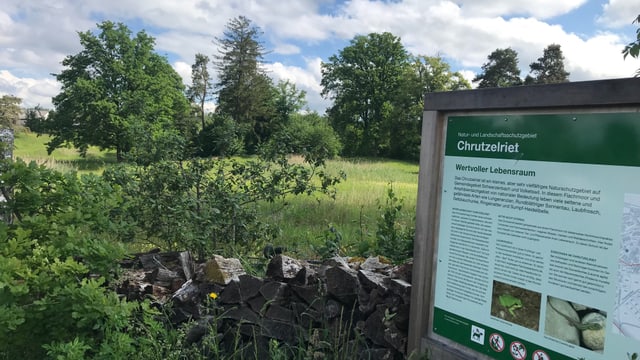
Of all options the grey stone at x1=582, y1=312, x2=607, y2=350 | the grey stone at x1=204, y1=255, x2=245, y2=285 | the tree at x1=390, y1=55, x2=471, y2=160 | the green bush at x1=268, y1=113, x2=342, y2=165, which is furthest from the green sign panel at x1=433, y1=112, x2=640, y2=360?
the tree at x1=390, y1=55, x2=471, y2=160

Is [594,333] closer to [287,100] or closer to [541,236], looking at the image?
[541,236]

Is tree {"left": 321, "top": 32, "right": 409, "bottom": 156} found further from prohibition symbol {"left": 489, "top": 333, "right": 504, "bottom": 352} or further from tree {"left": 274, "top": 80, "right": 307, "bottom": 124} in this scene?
prohibition symbol {"left": 489, "top": 333, "right": 504, "bottom": 352}

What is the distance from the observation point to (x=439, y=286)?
9.98 feet

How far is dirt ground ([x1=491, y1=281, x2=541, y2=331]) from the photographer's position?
2.55 meters

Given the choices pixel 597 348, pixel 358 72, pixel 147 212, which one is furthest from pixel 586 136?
pixel 358 72

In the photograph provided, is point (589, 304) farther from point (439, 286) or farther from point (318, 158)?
point (318, 158)

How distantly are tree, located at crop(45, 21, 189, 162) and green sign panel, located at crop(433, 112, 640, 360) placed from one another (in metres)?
40.3

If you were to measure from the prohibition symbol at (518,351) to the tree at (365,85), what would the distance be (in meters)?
64.8

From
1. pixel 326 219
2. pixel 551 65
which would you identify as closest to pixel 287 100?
pixel 551 65

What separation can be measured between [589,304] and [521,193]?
60 centimetres

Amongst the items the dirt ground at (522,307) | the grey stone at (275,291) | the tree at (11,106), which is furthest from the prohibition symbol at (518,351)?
the tree at (11,106)

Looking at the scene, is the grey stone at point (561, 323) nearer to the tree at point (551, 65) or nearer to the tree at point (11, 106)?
the tree at point (11, 106)

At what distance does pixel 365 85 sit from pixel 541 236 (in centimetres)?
6852

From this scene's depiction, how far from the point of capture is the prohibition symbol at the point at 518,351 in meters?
2.63
